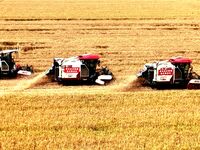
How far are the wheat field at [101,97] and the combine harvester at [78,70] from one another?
0.35m

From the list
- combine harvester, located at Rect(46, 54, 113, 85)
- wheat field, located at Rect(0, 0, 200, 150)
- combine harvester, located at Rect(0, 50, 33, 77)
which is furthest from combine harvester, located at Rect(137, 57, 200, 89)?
combine harvester, located at Rect(0, 50, 33, 77)

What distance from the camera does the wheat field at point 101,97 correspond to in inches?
596

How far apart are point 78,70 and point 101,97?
2.75 m

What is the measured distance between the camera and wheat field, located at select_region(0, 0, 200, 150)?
1515cm

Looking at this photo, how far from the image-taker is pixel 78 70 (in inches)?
877

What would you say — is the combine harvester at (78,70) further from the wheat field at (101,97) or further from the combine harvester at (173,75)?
the combine harvester at (173,75)

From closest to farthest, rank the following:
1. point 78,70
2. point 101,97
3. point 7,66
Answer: point 101,97 < point 78,70 < point 7,66

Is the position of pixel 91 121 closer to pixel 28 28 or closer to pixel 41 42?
pixel 41 42

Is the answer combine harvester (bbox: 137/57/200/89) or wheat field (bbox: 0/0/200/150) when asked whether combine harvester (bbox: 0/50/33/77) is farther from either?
combine harvester (bbox: 137/57/200/89)

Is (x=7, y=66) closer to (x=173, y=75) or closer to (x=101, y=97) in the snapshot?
(x=101, y=97)

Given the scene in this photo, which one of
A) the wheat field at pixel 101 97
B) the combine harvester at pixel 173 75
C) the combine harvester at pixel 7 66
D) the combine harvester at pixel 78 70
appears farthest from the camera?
the combine harvester at pixel 7 66

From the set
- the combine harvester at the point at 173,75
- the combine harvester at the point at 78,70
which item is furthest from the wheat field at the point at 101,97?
the combine harvester at the point at 173,75

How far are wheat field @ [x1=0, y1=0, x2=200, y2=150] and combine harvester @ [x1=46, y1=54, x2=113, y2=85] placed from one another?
35 centimetres

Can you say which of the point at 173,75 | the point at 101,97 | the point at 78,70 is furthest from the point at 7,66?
the point at 173,75
